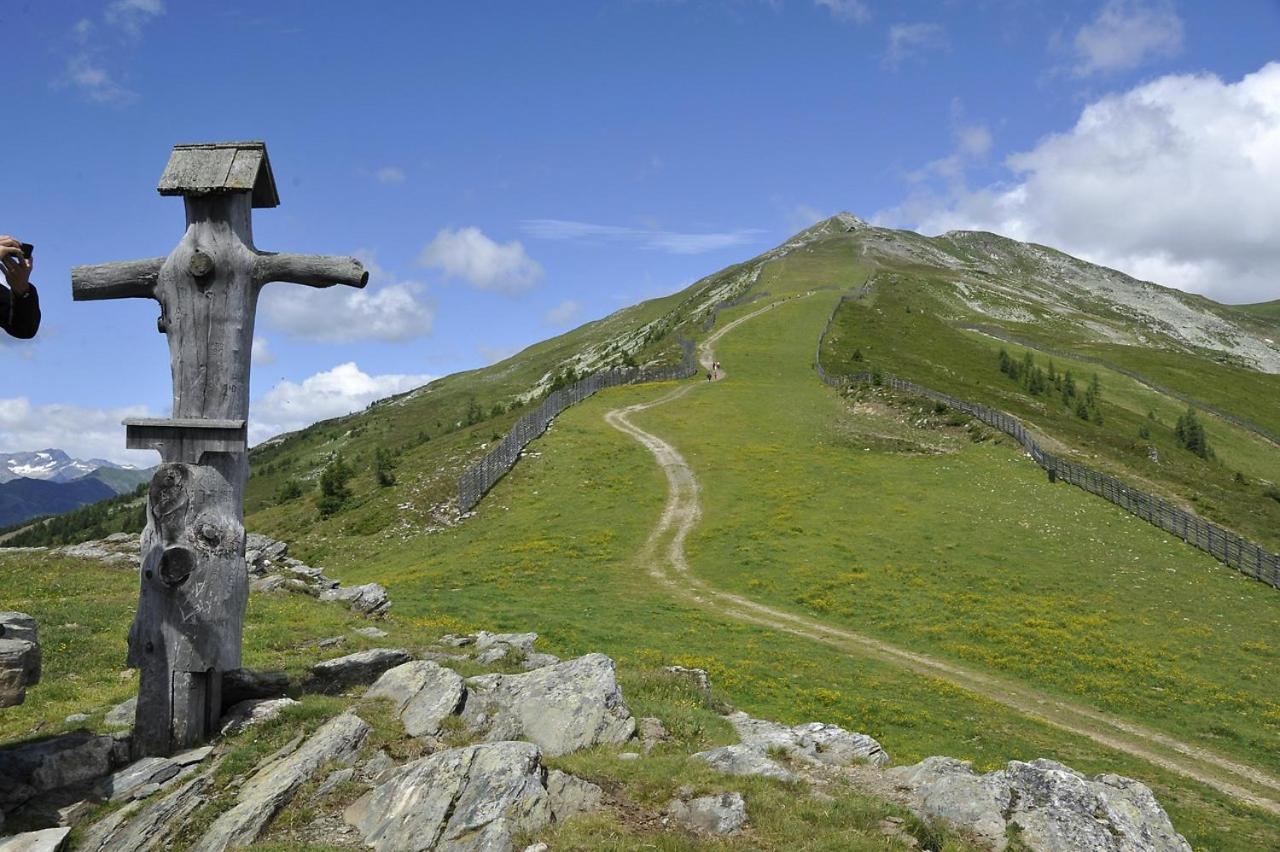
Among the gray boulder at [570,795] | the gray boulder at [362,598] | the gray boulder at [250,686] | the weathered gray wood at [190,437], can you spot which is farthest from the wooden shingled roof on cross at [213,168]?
the gray boulder at [362,598]

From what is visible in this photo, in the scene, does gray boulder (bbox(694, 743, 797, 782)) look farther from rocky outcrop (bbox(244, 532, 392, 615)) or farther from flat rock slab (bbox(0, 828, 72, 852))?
rocky outcrop (bbox(244, 532, 392, 615))

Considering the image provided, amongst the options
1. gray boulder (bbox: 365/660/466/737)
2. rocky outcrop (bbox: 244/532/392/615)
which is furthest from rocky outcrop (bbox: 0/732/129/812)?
rocky outcrop (bbox: 244/532/392/615)

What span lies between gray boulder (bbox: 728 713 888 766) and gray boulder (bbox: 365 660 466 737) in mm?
4790

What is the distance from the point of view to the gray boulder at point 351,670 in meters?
12.6

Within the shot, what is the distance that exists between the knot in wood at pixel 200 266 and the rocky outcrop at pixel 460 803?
667 cm

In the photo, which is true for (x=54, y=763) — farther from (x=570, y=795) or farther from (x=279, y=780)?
(x=570, y=795)

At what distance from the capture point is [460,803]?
8.70m

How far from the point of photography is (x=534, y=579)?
34.1 metres

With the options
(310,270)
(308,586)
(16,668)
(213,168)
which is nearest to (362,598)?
(308,586)

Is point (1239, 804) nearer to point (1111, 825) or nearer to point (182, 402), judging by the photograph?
point (1111, 825)

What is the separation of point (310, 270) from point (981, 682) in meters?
23.4

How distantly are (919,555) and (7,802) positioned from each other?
114ft

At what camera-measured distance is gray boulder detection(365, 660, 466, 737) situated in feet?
36.5

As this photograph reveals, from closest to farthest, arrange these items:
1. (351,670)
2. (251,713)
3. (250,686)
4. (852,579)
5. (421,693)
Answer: (251,713) → (250,686) → (421,693) → (351,670) → (852,579)
